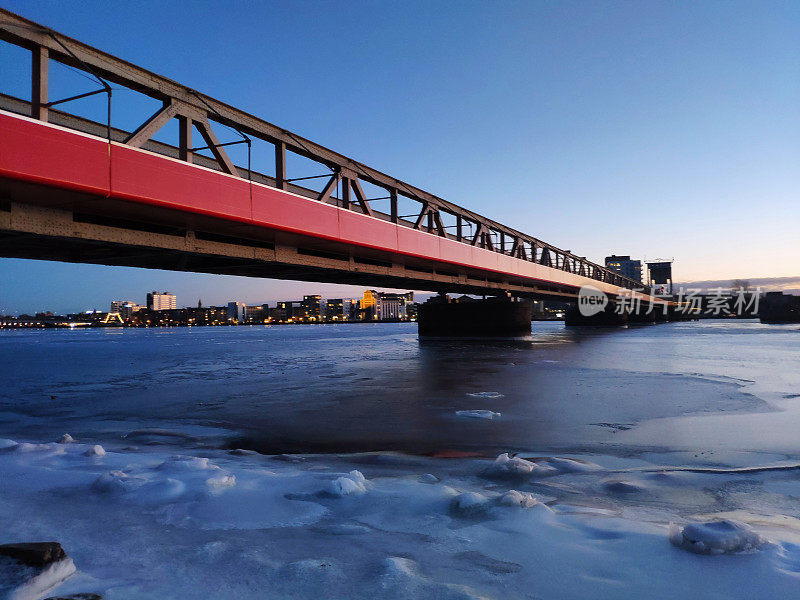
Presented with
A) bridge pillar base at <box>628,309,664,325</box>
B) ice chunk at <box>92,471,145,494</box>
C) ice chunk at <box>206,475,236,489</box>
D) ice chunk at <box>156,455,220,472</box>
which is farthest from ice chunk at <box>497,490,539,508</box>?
bridge pillar base at <box>628,309,664,325</box>

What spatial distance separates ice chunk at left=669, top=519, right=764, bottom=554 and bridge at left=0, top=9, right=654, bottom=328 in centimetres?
1084

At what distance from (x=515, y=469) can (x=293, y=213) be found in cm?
1115

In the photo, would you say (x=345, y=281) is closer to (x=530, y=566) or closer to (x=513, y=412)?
(x=513, y=412)

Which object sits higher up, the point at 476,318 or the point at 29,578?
the point at 476,318

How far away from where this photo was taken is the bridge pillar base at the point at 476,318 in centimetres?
4216

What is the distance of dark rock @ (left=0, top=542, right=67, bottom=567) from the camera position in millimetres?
2393

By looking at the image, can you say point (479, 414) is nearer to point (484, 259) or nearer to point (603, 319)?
point (484, 259)

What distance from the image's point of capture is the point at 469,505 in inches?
147

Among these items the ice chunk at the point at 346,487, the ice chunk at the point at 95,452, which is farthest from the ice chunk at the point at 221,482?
the ice chunk at the point at 95,452

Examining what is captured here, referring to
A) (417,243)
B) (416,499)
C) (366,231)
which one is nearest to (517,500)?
(416,499)

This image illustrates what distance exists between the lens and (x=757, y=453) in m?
5.52

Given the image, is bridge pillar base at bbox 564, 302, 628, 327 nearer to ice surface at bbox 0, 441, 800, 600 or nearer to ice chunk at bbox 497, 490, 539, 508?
ice surface at bbox 0, 441, 800, 600

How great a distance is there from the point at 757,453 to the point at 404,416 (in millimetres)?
5228

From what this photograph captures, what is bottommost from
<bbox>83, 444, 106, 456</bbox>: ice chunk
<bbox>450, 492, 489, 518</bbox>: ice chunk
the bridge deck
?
<bbox>83, 444, 106, 456</bbox>: ice chunk
